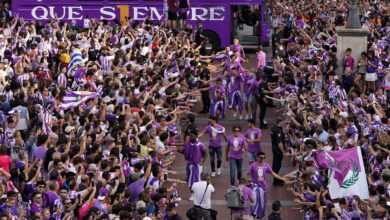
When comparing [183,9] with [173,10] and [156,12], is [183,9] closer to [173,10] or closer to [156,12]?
[173,10]

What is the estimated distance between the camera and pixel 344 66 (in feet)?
92.3

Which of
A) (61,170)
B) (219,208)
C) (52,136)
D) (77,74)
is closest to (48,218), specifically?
(61,170)

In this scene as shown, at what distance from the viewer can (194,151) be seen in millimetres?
20031

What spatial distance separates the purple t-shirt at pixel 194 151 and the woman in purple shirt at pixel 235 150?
61cm

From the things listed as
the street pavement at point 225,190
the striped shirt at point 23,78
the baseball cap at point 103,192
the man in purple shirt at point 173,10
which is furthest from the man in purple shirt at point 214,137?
the man in purple shirt at point 173,10

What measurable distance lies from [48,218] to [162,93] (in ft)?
27.1

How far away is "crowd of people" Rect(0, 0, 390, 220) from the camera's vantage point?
16266 millimetres

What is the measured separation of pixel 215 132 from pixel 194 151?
1.07 metres

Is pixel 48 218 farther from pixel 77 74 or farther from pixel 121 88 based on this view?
pixel 77 74

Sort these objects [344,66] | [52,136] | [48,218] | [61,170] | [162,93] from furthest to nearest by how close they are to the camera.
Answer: [344,66], [162,93], [52,136], [61,170], [48,218]

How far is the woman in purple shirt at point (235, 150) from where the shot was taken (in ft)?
66.5

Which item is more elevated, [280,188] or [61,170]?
[61,170]

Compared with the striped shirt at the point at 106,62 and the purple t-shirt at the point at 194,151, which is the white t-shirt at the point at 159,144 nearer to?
the purple t-shirt at the point at 194,151

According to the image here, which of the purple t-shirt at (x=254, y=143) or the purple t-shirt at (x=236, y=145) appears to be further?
the purple t-shirt at (x=254, y=143)
